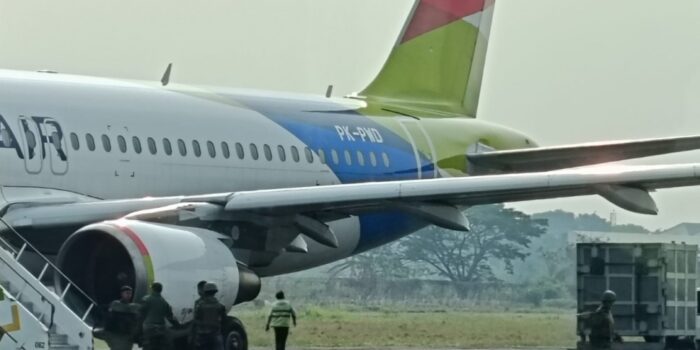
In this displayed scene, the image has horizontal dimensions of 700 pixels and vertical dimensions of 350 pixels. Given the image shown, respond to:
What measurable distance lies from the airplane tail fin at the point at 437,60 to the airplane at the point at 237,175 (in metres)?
0.35

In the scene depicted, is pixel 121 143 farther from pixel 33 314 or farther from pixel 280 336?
pixel 33 314

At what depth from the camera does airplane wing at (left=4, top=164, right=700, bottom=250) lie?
23266 mm

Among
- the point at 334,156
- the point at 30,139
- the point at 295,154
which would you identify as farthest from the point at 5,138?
the point at 334,156

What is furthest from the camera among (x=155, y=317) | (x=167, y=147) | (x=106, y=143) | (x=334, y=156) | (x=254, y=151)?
(x=334, y=156)

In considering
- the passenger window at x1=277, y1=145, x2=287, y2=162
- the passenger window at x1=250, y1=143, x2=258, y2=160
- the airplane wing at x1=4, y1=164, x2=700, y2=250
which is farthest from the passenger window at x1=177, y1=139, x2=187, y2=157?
the airplane wing at x1=4, y1=164, x2=700, y2=250

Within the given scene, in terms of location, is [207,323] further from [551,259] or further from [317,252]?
[551,259]

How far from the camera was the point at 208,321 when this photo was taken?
2270 centimetres

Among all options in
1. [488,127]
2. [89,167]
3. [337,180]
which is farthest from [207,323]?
[488,127]

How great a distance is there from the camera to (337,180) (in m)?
30.2

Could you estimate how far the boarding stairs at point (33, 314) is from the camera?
19766mm

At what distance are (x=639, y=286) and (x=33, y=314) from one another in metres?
13.3

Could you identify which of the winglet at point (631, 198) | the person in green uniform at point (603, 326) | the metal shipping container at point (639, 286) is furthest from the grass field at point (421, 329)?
the winglet at point (631, 198)

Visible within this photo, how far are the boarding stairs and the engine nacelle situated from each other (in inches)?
27.2

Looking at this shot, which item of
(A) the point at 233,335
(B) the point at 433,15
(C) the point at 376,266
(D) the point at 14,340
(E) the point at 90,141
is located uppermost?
(B) the point at 433,15
